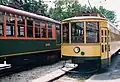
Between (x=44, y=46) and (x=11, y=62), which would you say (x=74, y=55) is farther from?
(x=44, y=46)

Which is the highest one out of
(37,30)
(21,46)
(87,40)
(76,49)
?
(37,30)

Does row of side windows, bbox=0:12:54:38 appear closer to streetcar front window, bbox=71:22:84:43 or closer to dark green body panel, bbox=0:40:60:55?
dark green body panel, bbox=0:40:60:55

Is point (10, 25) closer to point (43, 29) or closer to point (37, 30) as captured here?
point (37, 30)

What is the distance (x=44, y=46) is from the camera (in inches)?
616

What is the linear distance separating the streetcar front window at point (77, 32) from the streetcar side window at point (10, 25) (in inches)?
101

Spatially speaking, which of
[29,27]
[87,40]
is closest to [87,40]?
[87,40]

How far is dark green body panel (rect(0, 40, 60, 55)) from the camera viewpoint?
11.2 meters

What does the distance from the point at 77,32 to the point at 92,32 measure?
660 mm

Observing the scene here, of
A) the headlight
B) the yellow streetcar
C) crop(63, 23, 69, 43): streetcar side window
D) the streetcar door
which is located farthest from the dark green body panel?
the streetcar door

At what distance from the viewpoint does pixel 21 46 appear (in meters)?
12.6

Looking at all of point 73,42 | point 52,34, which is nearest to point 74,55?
point 73,42

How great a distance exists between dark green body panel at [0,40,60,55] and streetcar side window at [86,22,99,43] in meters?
3.13

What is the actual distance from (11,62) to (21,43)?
0.98 meters

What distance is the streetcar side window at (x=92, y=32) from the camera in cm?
1156
